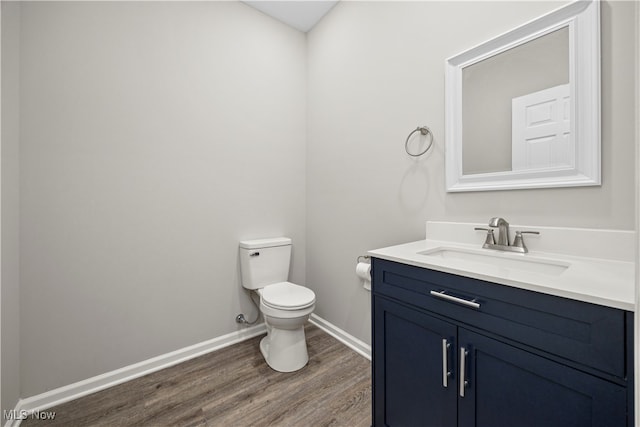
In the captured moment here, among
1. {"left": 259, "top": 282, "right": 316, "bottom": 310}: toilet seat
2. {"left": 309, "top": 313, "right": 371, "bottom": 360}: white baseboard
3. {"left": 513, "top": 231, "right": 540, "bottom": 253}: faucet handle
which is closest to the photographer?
{"left": 513, "top": 231, "right": 540, "bottom": 253}: faucet handle

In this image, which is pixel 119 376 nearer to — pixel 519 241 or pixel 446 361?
pixel 446 361

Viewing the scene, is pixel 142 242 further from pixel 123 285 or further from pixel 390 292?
pixel 390 292

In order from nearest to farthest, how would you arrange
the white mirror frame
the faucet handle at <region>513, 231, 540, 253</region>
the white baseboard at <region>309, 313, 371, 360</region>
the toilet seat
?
the white mirror frame → the faucet handle at <region>513, 231, 540, 253</region> → the toilet seat → the white baseboard at <region>309, 313, 371, 360</region>

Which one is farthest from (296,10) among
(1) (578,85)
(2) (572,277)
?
(2) (572,277)

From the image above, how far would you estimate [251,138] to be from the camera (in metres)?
2.14

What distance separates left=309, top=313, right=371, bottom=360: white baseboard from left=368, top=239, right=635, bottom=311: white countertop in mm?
1045

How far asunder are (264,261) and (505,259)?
153 cm

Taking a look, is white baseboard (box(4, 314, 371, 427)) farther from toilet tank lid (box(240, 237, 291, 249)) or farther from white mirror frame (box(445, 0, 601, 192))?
white mirror frame (box(445, 0, 601, 192))

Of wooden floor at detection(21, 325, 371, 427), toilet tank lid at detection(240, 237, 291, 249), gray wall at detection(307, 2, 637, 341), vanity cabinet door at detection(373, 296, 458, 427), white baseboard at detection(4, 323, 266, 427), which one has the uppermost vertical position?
gray wall at detection(307, 2, 637, 341)

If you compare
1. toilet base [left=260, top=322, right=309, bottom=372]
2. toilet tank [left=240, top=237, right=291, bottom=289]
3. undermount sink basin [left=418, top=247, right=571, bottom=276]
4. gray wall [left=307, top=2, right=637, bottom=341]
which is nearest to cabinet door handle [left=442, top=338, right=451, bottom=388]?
undermount sink basin [left=418, top=247, right=571, bottom=276]

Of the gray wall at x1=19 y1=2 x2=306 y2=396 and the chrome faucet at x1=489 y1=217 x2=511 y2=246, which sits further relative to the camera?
the gray wall at x1=19 y1=2 x2=306 y2=396

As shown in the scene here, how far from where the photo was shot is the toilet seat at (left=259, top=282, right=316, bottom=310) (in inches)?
66.4

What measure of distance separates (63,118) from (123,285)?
3.25 ft

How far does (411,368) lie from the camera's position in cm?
110
